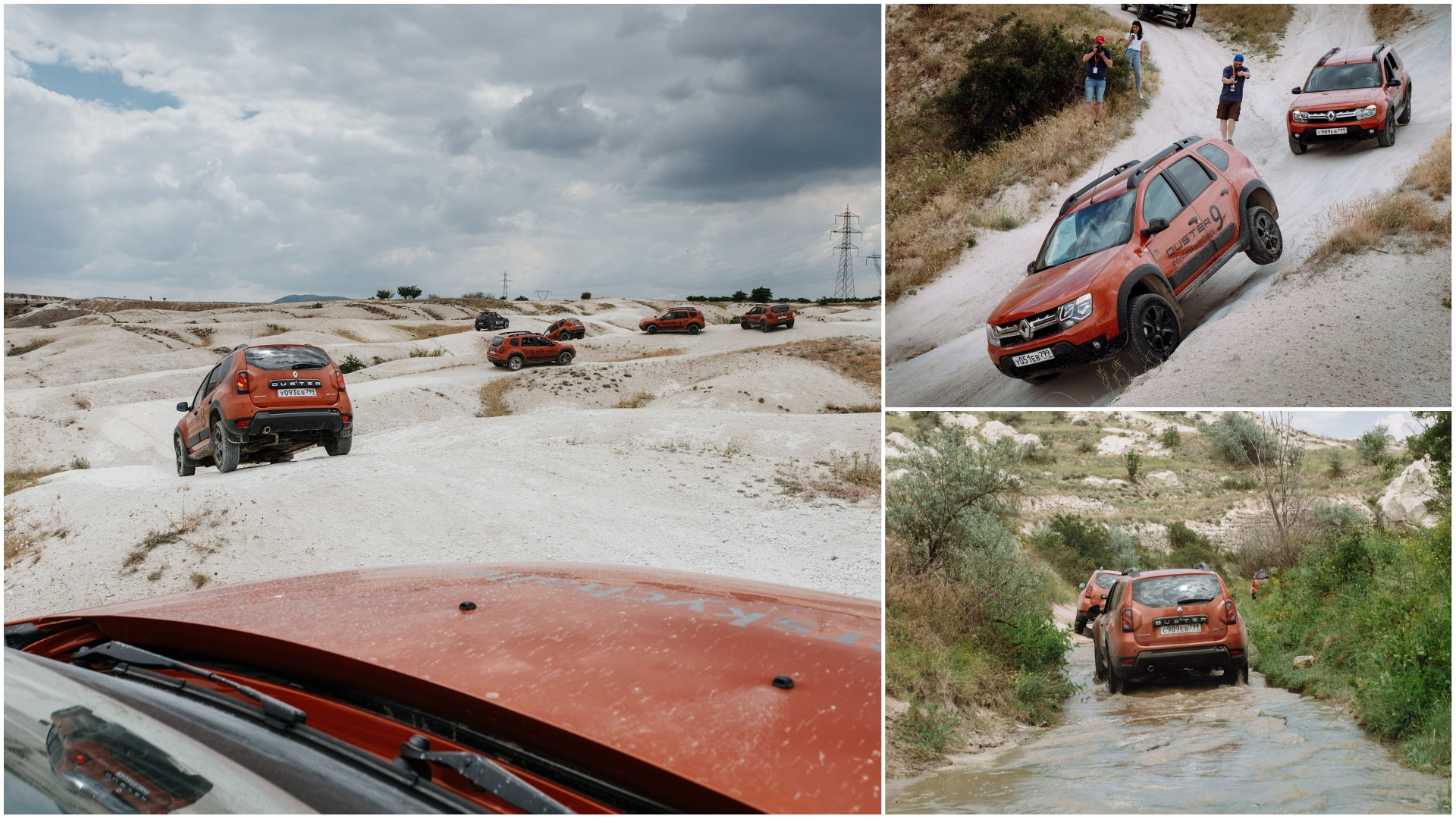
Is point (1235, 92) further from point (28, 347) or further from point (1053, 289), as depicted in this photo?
point (28, 347)

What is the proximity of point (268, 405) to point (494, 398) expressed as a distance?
15.0 metres

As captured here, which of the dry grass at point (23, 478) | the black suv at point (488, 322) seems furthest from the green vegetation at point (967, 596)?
the black suv at point (488, 322)

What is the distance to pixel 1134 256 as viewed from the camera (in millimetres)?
3838

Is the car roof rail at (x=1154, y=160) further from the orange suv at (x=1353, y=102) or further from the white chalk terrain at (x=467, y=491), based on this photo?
the white chalk terrain at (x=467, y=491)

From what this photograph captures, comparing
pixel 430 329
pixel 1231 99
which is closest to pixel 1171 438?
pixel 1231 99

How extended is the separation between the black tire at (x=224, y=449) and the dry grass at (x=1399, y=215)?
43.6 feet

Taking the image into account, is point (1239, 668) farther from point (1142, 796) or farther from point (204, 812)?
point (204, 812)

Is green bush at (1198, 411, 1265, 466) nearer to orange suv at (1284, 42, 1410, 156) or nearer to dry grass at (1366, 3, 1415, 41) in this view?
orange suv at (1284, 42, 1410, 156)

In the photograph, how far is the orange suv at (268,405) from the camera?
481 inches

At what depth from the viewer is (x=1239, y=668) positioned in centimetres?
554

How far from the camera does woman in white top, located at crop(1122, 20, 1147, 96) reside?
14.8 feet

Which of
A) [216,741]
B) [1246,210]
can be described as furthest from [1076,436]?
[216,741]

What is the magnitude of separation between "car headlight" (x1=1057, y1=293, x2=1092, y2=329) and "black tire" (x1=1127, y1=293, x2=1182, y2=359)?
0.56 feet

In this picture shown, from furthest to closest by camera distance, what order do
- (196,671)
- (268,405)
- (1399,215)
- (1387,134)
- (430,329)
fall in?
(430,329) < (268,405) < (1387,134) < (1399,215) < (196,671)
